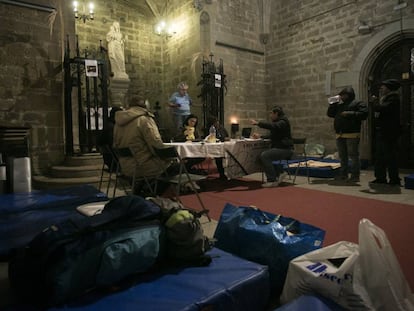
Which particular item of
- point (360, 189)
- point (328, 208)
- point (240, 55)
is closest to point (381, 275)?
point (328, 208)

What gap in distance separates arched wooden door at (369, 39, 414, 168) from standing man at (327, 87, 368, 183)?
209 cm

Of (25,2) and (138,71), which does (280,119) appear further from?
(138,71)

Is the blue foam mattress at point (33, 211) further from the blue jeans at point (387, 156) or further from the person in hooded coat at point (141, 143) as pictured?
the blue jeans at point (387, 156)

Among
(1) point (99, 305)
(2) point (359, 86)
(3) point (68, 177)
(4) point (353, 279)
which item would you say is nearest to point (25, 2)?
(3) point (68, 177)

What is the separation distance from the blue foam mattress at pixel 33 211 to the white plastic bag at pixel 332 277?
1.32 m

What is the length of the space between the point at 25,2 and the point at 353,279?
610 cm

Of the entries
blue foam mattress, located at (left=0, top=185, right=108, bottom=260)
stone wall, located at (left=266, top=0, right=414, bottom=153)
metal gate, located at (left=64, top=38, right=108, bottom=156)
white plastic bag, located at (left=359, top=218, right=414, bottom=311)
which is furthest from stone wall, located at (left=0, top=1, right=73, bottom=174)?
stone wall, located at (left=266, top=0, right=414, bottom=153)

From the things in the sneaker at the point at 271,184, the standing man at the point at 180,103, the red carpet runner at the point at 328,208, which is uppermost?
the standing man at the point at 180,103

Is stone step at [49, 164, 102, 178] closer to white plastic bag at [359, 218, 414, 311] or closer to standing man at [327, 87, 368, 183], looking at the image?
standing man at [327, 87, 368, 183]

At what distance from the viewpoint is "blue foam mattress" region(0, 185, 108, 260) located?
85.9 inches

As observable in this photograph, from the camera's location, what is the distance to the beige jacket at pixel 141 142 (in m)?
3.46

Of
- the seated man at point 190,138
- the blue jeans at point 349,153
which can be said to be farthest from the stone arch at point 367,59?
the seated man at point 190,138

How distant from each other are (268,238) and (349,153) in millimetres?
3652

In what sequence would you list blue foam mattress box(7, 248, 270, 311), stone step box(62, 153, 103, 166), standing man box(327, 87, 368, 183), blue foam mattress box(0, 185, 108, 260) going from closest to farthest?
blue foam mattress box(7, 248, 270, 311) → blue foam mattress box(0, 185, 108, 260) → standing man box(327, 87, 368, 183) → stone step box(62, 153, 103, 166)
